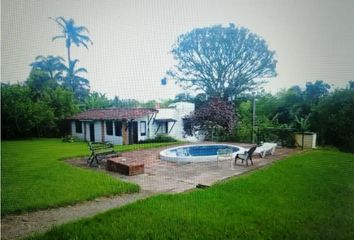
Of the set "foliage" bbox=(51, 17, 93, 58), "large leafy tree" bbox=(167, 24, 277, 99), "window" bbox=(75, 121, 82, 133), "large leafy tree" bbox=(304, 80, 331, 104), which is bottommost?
"window" bbox=(75, 121, 82, 133)

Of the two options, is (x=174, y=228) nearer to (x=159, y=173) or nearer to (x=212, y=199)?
(x=212, y=199)

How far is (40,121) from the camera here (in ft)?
18.1

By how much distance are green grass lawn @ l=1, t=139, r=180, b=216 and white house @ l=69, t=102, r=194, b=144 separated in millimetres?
444

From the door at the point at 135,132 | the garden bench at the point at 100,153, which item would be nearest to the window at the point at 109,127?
the garden bench at the point at 100,153

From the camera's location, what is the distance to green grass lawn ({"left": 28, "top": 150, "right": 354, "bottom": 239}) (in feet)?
5.79

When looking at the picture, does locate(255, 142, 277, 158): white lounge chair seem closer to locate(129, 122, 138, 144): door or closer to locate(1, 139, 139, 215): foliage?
locate(129, 122, 138, 144): door

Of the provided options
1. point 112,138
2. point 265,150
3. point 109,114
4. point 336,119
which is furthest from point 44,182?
point 336,119

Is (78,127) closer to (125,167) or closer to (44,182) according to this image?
(125,167)

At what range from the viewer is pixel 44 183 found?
309 centimetres

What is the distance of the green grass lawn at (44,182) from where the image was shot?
2.45 m

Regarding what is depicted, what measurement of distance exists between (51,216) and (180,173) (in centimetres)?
209

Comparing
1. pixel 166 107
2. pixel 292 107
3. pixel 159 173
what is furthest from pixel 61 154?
pixel 292 107

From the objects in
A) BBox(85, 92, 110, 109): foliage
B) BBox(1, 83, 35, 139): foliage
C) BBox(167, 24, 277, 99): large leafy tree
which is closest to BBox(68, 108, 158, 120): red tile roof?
BBox(85, 92, 110, 109): foliage

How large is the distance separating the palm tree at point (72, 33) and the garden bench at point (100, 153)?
194 centimetres
